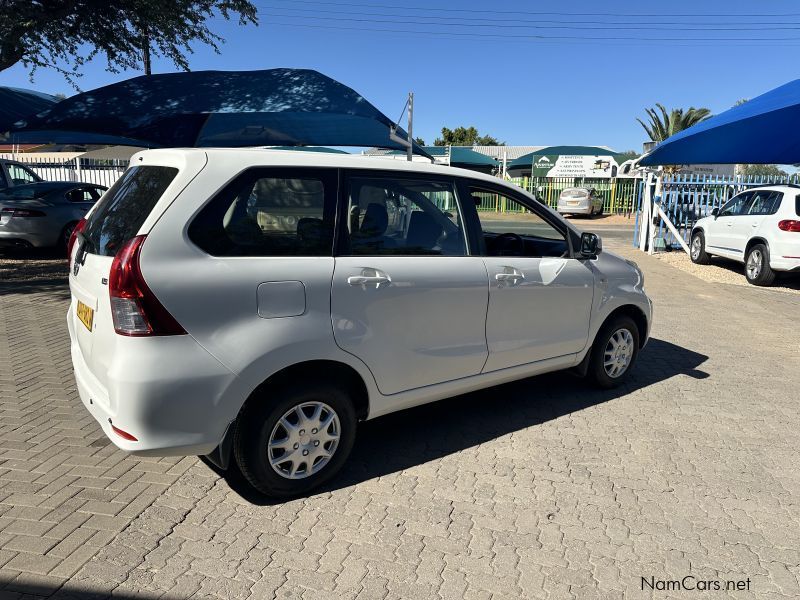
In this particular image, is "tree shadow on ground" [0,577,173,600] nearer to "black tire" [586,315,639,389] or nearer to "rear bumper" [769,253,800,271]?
"black tire" [586,315,639,389]

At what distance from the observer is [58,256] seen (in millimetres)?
11836

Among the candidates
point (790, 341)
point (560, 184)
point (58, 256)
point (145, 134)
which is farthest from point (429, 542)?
point (560, 184)

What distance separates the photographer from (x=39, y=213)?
36.2 ft

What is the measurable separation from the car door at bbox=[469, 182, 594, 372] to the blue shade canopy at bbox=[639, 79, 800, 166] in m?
6.30

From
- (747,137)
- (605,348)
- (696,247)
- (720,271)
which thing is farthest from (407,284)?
(696,247)

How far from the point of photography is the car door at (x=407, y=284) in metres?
3.24

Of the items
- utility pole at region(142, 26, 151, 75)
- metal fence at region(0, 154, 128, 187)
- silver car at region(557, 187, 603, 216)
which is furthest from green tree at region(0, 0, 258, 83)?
silver car at region(557, 187, 603, 216)

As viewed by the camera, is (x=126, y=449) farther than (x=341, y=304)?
No

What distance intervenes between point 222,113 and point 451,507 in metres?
8.09

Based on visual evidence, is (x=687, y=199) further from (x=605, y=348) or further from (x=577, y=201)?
(x=577, y=201)

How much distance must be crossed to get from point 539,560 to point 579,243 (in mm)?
2495

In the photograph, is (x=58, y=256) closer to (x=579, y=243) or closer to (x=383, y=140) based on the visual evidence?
(x=383, y=140)

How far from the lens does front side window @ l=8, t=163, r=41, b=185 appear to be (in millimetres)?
13584

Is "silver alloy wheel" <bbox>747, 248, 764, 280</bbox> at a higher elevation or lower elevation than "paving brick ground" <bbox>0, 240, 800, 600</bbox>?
higher
